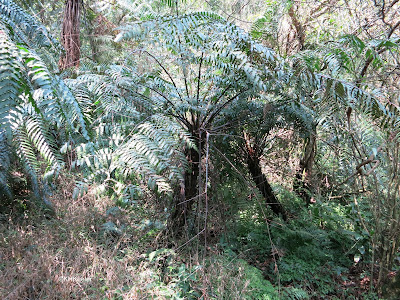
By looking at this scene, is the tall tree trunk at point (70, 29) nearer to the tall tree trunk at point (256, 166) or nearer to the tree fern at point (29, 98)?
the tree fern at point (29, 98)

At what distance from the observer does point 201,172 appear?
7.63 feet

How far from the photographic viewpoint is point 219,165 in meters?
2.63

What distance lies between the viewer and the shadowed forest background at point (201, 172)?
6.31 ft

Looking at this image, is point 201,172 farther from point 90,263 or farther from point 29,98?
point 29,98

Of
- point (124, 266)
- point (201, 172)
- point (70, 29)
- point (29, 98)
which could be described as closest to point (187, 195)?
point (201, 172)

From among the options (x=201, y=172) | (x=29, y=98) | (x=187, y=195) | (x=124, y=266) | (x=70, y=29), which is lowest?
(x=124, y=266)

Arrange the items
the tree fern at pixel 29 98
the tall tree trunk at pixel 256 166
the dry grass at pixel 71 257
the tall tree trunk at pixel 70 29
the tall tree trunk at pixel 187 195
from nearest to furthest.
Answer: the tree fern at pixel 29 98 → the dry grass at pixel 71 257 → the tall tree trunk at pixel 187 195 → the tall tree trunk at pixel 256 166 → the tall tree trunk at pixel 70 29

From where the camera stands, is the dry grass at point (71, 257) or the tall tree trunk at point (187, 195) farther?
the tall tree trunk at point (187, 195)

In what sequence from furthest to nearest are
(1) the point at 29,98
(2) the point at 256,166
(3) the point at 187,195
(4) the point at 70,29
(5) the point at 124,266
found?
(4) the point at 70,29 < (2) the point at 256,166 < (3) the point at 187,195 < (5) the point at 124,266 < (1) the point at 29,98

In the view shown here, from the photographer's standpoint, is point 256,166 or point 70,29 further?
point 70,29

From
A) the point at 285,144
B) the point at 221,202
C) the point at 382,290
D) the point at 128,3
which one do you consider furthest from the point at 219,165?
the point at 128,3

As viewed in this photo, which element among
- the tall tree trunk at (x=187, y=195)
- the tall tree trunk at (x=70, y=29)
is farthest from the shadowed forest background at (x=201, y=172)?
the tall tree trunk at (x=70, y=29)

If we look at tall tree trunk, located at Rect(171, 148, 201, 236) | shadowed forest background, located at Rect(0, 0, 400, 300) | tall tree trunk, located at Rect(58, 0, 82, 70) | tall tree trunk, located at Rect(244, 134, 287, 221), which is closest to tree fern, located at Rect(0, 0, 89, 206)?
shadowed forest background, located at Rect(0, 0, 400, 300)

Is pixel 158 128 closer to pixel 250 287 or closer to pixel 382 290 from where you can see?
pixel 250 287
